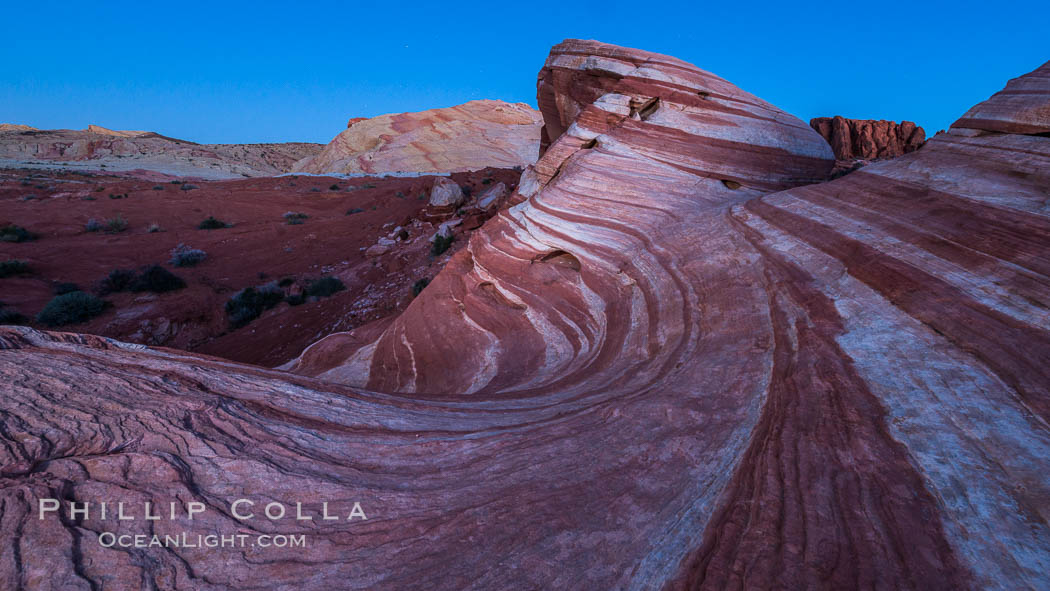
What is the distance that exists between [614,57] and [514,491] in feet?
28.4

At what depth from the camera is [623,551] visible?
6.14 ft

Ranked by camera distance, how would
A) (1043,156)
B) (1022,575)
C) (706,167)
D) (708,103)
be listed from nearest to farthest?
(1022,575) → (1043,156) → (706,167) → (708,103)

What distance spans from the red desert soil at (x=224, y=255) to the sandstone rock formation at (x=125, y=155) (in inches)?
966

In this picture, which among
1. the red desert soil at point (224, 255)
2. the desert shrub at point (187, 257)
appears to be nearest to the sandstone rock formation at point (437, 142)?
the red desert soil at point (224, 255)

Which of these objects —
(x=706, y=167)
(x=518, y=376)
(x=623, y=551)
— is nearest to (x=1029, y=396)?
(x=623, y=551)

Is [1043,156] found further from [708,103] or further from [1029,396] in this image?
[708,103]

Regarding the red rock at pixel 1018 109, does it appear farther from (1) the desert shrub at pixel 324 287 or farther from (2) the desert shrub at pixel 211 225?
(2) the desert shrub at pixel 211 225

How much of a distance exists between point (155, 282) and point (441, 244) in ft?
25.6

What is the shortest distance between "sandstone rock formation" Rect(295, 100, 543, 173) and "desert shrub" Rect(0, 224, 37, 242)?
1068 inches

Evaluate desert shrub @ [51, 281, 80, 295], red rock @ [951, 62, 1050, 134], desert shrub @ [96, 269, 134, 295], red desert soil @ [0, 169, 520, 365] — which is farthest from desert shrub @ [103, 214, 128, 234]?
red rock @ [951, 62, 1050, 134]

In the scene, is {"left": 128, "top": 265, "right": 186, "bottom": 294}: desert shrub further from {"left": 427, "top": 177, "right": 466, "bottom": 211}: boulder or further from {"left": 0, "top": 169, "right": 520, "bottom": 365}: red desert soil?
{"left": 427, "top": 177, "right": 466, "bottom": 211}: boulder

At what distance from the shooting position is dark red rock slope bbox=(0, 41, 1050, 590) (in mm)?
1721

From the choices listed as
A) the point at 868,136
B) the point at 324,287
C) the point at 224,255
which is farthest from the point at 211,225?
the point at 868,136

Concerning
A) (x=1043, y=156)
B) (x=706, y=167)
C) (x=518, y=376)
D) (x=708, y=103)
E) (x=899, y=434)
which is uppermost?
(x=708, y=103)
